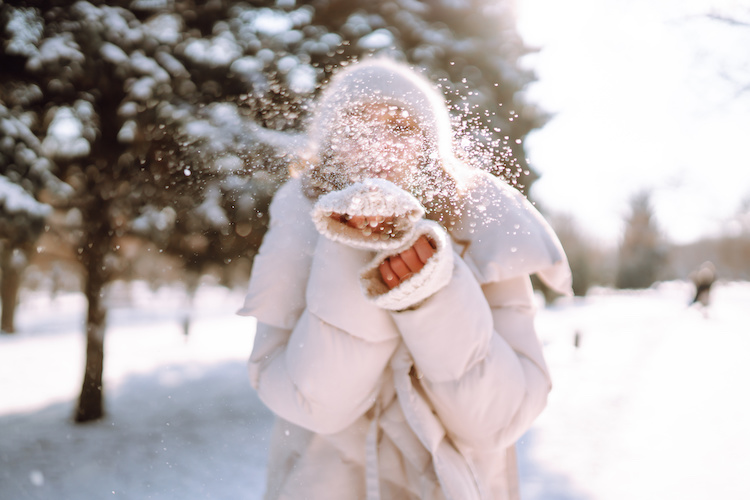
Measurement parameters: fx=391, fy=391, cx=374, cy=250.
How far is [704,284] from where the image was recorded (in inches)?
236

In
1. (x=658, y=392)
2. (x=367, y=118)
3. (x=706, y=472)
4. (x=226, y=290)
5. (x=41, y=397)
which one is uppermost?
(x=367, y=118)

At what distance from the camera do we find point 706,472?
4.44 ft


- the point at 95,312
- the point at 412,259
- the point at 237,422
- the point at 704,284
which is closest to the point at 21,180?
the point at 95,312

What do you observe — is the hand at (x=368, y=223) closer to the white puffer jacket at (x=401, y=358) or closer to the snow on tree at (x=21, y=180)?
the white puffer jacket at (x=401, y=358)

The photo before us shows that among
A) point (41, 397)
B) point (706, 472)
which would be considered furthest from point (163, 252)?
point (706, 472)

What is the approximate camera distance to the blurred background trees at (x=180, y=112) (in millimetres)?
595

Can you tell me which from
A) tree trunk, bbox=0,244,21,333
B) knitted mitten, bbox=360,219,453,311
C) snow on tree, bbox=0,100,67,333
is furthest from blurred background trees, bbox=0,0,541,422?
tree trunk, bbox=0,244,21,333

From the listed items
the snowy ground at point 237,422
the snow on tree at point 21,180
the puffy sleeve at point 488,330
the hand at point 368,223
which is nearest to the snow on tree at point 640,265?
the snowy ground at point 237,422

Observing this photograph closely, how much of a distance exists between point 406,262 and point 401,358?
0.15 metres

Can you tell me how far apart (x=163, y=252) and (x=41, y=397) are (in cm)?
174

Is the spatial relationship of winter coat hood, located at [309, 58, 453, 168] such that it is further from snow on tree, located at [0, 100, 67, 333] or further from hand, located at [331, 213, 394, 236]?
snow on tree, located at [0, 100, 67, 333]

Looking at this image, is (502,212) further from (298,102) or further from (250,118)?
(250,118)

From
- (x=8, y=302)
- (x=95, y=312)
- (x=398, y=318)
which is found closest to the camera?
(x=398, y=318)

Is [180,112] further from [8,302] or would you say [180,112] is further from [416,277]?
[8,302]
